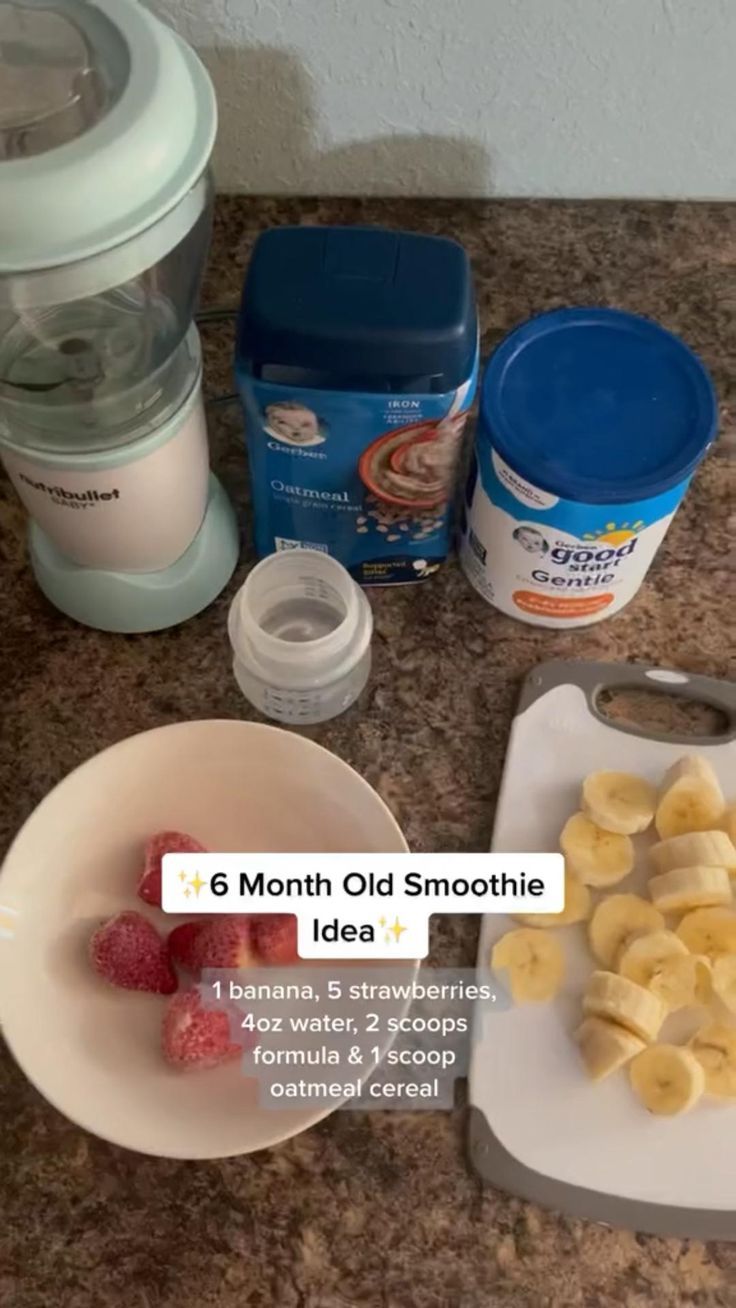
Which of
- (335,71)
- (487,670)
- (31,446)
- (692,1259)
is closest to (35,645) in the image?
(31,446)

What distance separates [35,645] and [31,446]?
8.5 inches

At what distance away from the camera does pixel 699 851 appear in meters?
0.70

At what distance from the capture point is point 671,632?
0.83m

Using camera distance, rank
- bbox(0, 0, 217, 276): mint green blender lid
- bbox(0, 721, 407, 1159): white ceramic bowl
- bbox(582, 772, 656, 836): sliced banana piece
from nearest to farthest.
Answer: bbox(0, 0, 217, 276): mint green blender lid → bbox(0, 721, 407, 1159): white ceramic bowl → bbox(582, 772, 656, 836): sliced banana piece

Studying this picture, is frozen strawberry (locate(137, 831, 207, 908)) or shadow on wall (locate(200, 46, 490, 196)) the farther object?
shadow on wall (locate(200, 46, 490, 196))

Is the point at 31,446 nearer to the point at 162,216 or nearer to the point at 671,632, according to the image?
the point at 162,216

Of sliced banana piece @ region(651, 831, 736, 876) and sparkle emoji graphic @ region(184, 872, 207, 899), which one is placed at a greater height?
sliced banana piece @ region(651, 831, 736, 876)

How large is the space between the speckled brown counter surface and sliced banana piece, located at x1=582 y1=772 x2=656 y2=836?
7 cm

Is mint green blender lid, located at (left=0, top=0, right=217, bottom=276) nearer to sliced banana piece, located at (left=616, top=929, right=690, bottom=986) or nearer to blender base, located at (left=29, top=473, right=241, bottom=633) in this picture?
blender base, located at (left=29, top=473, right=241, bottom=633)

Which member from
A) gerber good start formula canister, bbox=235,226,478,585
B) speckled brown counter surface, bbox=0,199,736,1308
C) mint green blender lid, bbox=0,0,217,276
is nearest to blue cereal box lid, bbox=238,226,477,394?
gerber good start formula canister, bbox=235,226,478,585

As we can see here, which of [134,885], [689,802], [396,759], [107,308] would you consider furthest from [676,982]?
[107,308]

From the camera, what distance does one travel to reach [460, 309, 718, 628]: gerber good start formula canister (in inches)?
27.6
